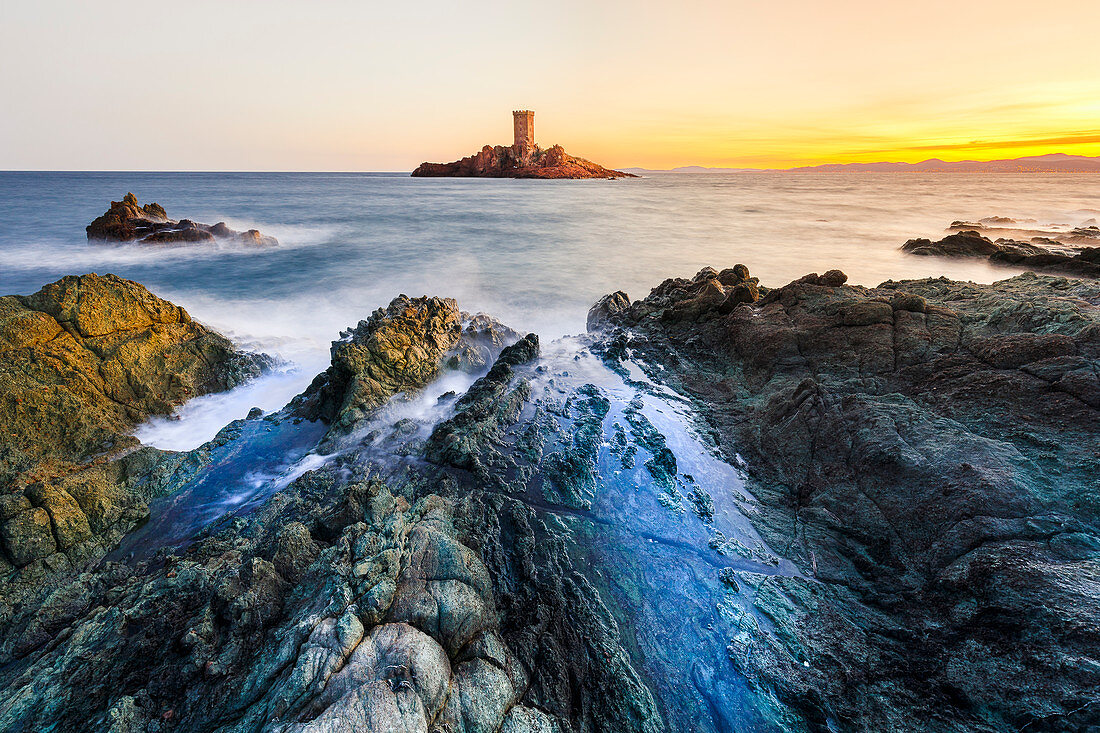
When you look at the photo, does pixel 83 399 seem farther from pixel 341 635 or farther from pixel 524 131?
pixel 524 131

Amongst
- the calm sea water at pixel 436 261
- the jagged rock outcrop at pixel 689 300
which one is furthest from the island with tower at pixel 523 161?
the jagged rock outcrop at pixel 689 300

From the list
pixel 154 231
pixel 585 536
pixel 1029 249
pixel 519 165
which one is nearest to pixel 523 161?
pixel 519 165

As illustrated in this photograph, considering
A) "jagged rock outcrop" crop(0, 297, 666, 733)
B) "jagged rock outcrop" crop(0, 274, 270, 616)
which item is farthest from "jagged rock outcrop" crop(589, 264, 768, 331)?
"jagged rock outcrop" crop(0, 274, 270, 616)

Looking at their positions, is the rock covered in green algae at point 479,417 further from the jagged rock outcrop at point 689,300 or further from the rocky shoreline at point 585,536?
the jagged rock outcrop at point 689,300

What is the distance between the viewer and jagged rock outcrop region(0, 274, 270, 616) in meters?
4.66

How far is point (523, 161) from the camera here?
12044cm

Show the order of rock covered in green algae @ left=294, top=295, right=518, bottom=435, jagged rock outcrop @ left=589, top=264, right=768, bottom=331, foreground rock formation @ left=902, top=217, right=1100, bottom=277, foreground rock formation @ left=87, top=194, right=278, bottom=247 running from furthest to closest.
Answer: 1. foreground rock formation @ left=87, top=194, right=278, bottom=247
2. foreground rock formation @ left=902, top=217, right=1100, bottom=277
3. jagged rock outcrop @ left=589, top=264, right=768, bottom=331
4. rock covered in green algae @ left=294, top=295, right=518, bottom=435

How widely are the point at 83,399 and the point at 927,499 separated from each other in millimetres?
10696

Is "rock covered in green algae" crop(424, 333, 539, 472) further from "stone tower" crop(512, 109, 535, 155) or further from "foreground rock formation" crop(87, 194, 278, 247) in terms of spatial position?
"stone tower" crop(512, 109, 535, 155)

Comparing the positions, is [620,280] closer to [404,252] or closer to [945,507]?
[404,252]

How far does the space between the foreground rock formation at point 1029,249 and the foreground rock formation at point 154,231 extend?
3040 cm

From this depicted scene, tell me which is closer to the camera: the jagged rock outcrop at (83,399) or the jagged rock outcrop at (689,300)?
the jagged rock outcrop at (83,399)

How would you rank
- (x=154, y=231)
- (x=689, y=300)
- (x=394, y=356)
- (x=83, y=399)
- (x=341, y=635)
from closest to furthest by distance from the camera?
(x=341, y=635), (x=83, y=399), (x=394, y=356), (x=689, y=300), (x=154, y=231)

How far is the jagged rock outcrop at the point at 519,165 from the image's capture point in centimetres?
12081
